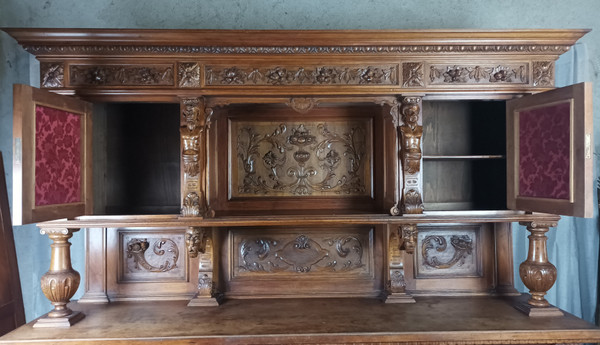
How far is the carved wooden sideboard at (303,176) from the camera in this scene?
1950mm

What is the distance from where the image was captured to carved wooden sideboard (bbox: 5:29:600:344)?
1.95 meters

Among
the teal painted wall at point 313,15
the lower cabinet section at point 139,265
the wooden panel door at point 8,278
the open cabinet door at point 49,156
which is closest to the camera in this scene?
the open cabinet door at point 49,156

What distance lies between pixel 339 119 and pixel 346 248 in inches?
32.3

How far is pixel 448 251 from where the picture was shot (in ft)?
8.31

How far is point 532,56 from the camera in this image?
2180 millimetres

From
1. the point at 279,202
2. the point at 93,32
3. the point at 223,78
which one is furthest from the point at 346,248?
the point at 93,32

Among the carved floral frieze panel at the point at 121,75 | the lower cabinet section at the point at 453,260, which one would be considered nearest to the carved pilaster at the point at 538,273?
the lower cabinet section at the point at 453,260

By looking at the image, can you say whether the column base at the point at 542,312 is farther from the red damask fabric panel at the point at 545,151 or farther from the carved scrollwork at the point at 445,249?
the red damask fabric panel at the point at 545,151

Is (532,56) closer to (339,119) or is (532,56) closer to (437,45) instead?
(437,45)

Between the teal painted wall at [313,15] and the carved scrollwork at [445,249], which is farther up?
the teal painted wall at [313,15]

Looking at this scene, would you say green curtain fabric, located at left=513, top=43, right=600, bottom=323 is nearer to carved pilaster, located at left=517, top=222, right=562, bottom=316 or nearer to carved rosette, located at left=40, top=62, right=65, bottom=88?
carved pilaster, located at left=517, top=222, right=562, bottom=316

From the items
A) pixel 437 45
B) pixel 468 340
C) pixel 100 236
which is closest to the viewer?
pixel 468 340

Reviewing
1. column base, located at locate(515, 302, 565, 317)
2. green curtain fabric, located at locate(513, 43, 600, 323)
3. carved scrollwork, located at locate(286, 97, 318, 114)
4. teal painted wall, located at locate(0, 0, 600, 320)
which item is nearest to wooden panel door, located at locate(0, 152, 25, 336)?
teal painted wall, located at locate(0, 0, 600, 320)

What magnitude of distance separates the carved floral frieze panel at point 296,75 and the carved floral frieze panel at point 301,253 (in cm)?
92
